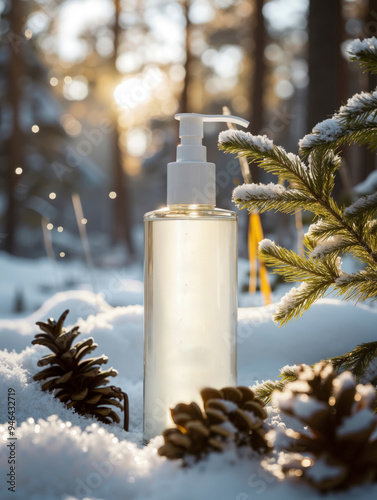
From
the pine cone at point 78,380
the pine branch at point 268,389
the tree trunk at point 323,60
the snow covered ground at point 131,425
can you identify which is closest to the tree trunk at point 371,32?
the tree trunk at point 323,60

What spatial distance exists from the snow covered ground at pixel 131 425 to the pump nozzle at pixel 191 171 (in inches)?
15.0

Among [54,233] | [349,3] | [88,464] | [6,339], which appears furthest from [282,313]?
[54,233]

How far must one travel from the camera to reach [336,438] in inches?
20.4

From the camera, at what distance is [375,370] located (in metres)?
0.77

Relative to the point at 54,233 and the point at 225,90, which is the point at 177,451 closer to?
the point at 54,233

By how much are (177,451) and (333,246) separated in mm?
403

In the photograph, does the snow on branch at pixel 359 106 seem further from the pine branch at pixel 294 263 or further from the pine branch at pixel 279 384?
the pine branch at pixel 279 384

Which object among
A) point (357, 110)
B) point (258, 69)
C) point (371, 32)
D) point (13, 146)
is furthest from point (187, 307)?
point (13, 146)

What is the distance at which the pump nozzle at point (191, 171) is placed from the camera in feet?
2.69

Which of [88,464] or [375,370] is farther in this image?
[375,370]

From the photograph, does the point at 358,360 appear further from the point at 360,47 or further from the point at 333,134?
the point at 360,47

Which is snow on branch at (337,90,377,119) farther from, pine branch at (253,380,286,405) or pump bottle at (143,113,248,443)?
pine branch at (253,380,286,405)

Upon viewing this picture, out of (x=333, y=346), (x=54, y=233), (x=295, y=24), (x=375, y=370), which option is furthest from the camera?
(x=54, y=233)

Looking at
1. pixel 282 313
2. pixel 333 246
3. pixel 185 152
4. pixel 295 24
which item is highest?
pixel 295 24
